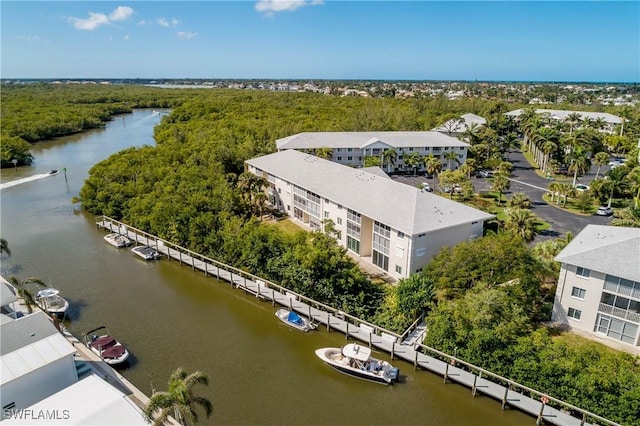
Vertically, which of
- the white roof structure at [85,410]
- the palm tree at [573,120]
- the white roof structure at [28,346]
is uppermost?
the palm tree at [573,120]

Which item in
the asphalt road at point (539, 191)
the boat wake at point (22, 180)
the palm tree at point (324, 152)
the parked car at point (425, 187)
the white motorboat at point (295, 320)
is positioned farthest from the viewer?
the boat wake at point (22, 180)

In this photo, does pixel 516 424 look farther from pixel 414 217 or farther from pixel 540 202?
pixel 540 202

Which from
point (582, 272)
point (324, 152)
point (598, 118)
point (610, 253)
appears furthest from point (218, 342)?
point (598, 118)

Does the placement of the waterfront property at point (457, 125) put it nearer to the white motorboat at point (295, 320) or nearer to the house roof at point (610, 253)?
the house roof at point (610, 253)

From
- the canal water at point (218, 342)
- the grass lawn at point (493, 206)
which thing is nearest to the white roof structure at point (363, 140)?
the grass lawn at point (493, 206)

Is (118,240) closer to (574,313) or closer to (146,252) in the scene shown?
(146,252)

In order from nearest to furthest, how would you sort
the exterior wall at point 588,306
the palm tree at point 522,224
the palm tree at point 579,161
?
the exterior wall at point 588,306 < the palm tree at point 522,224 < the palm tree at point 579,161

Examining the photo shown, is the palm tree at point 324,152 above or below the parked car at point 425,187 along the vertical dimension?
above
